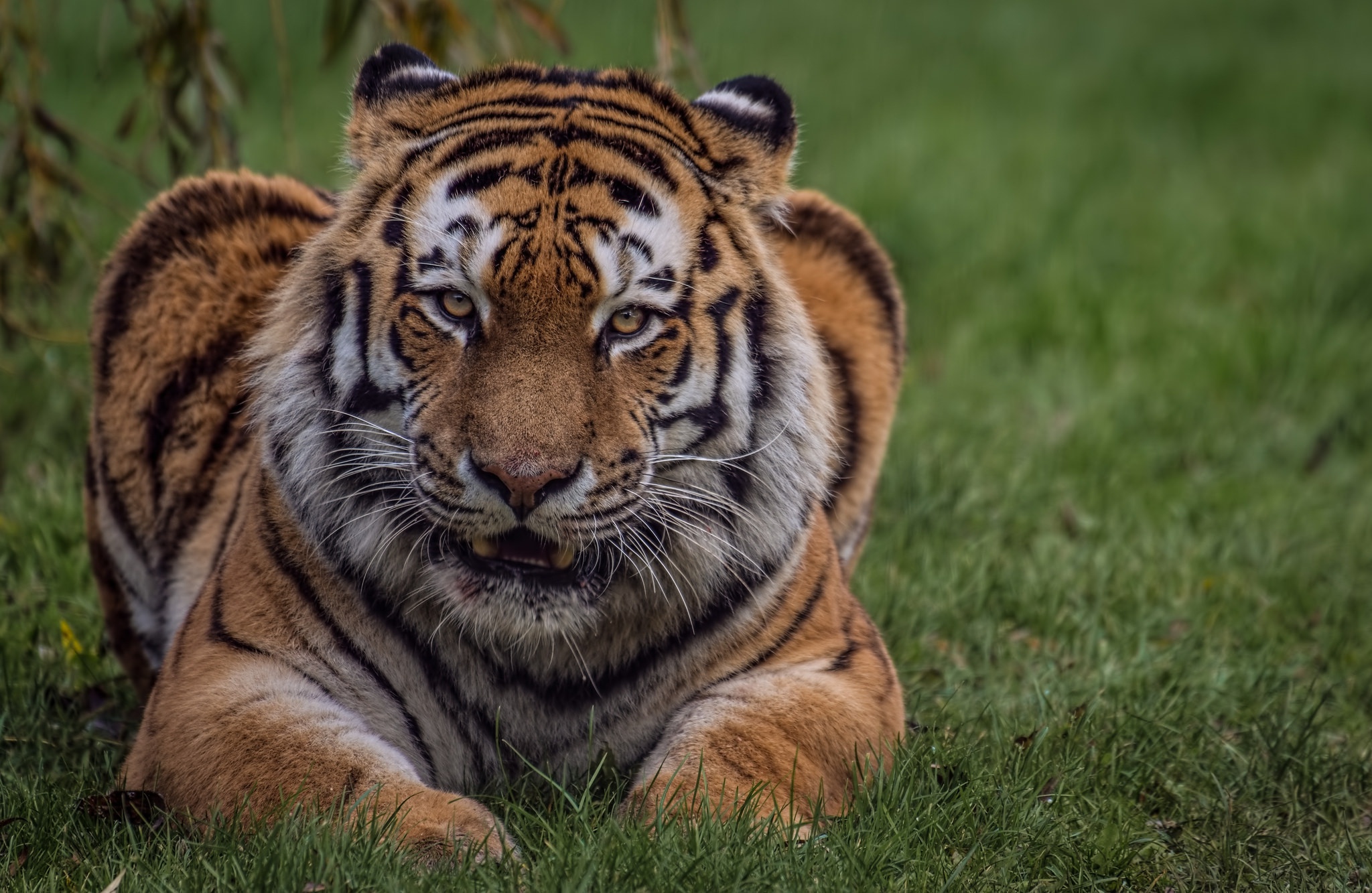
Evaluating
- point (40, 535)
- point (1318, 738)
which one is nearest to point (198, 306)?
point (40, 535)

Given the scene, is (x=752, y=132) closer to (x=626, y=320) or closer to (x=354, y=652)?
(x=626, y=320)

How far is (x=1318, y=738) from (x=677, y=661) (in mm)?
1525

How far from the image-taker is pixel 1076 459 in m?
5.46

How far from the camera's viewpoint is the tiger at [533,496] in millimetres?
2582

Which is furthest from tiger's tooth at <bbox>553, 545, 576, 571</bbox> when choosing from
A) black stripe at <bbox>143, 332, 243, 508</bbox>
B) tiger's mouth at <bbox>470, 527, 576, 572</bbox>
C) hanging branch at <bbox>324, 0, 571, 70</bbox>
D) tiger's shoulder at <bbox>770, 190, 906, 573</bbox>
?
hanging branch at <bbox>324, 0, 571, 70</bbox>

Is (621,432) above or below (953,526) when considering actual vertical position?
above

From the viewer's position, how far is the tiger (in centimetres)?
258

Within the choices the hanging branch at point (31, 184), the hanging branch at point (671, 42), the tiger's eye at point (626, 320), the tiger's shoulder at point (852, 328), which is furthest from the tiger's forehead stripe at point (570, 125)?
the hanging branch at point (31, 184)

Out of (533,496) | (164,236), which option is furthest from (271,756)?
(164,236)

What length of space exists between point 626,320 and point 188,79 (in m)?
2.27

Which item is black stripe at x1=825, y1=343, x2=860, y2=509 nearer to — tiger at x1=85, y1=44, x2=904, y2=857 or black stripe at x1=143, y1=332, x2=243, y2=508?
tiger at x1=85, y1=44, x2=904, y2=857

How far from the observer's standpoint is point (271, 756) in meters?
2.64

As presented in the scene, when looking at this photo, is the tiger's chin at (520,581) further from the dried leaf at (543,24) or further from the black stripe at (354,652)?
the dried leaf at (543,24)

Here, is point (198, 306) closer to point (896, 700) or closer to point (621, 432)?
point (621, 432)
